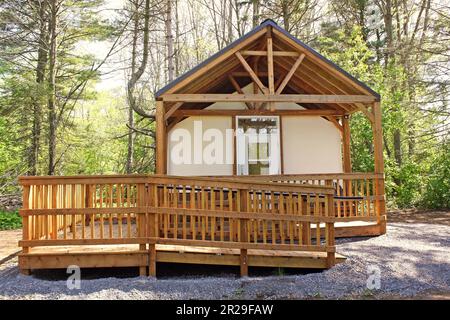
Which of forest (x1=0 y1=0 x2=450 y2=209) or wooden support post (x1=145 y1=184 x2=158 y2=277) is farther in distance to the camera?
forest (x1=0 y1=0 x2=450 y2=209)

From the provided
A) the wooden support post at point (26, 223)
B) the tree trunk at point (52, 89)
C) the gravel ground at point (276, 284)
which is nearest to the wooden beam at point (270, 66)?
the gravel ground at point (276, 284)

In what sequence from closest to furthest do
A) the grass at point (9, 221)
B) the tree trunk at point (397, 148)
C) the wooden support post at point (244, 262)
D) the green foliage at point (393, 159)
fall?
the wooden support post at point (244, 262) < the grass at point (9, 221) < the green foliage at point (393, 159) < the tree trunk at point (397, 148)

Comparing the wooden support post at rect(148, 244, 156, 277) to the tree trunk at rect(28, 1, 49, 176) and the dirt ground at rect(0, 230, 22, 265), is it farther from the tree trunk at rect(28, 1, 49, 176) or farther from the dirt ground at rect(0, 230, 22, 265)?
the tree trunk at rect(28, 1, 49, 176)

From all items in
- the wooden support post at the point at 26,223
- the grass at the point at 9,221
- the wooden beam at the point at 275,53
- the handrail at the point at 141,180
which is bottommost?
the grass at the point at 9,221

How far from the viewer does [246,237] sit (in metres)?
5.47

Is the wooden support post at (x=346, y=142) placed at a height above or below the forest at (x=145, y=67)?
below

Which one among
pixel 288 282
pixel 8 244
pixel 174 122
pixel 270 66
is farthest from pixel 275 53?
pixel 8 244

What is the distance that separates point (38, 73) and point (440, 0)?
1762 centimetres

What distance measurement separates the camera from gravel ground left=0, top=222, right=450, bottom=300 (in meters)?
4.55

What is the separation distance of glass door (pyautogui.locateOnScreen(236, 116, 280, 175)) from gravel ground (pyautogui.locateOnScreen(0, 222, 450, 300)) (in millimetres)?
4287

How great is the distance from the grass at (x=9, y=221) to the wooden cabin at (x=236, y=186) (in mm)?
3157

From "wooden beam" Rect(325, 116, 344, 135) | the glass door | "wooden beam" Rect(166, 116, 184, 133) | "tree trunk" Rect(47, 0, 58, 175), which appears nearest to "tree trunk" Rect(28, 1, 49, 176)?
"tree trunk" Rect(47, 0, 58, 175)

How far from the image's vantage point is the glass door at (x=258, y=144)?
10.0 meters

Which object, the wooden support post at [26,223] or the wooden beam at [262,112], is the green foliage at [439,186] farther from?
the wooden support post at [26,223]
